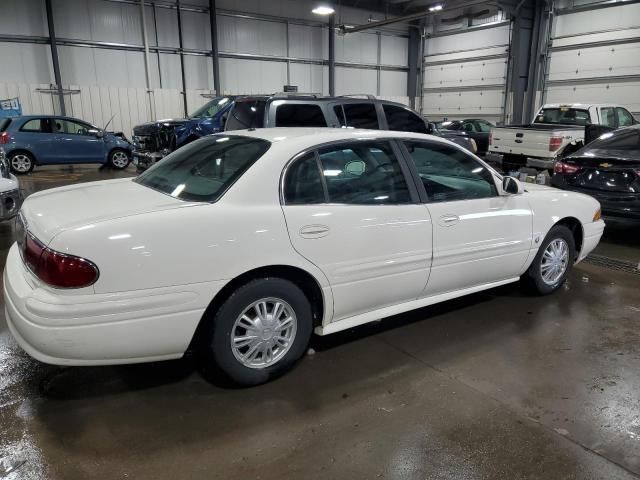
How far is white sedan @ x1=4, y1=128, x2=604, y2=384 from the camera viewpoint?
2309 mm

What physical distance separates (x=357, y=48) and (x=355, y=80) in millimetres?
1377

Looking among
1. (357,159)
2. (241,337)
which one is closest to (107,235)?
(241,337)

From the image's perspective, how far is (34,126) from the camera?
1218cm

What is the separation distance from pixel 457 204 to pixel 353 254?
98 centimetres

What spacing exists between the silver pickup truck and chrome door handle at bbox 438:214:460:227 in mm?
6850

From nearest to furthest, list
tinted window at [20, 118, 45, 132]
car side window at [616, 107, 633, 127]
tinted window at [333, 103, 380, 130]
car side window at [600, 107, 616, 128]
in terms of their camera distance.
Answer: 1. tinted window at [333, 103, 380, 130]
2. car side window at [600, 107, 616, 128]
3. car side window at [616, 107, 633, 127]
4. tinted window at [20, 118, 45, 132]

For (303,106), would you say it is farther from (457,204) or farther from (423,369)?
(423,369)

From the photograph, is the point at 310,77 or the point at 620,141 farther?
the point at 310,77

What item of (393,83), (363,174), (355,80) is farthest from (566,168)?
(393,83)

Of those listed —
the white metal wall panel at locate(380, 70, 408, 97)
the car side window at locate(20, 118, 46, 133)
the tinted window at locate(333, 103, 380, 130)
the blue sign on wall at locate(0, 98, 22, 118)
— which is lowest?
the car side window at locate(20, 118, 46, 133)

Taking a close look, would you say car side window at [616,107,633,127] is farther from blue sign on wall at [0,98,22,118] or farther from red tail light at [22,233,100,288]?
blue sign on wall at [0,98,22,118]

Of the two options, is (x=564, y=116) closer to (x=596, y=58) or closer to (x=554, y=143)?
(x=554, y=143)

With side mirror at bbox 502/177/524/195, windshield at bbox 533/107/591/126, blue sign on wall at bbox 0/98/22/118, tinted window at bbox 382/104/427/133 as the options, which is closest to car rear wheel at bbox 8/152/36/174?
blue sign on wall at bbox 0/98/22/118

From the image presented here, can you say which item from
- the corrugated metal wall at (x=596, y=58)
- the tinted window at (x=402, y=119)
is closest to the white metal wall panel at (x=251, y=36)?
the corrugated metal wall at (x=596, y=58)
